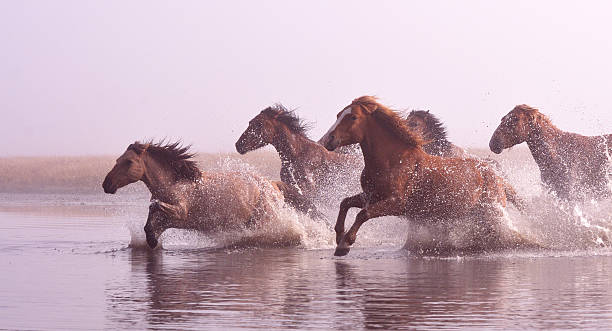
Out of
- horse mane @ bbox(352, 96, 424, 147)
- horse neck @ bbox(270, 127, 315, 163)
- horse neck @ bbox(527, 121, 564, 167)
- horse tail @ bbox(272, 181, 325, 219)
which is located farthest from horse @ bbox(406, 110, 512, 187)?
horse mane @ bbox(352, 96, 424, 147)

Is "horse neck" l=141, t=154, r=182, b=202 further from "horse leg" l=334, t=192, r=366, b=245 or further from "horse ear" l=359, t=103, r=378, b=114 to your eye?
"horse ear" l=359, t=103, r=378, b=114

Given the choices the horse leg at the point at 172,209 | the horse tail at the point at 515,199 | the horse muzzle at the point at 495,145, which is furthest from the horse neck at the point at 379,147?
the horse muzzle at the point at 495,145

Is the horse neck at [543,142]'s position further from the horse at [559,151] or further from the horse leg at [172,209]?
the horse leg at [172,209]

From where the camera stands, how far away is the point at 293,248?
14328mm

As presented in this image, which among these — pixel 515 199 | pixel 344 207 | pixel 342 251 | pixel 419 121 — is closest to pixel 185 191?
pixel 344 207

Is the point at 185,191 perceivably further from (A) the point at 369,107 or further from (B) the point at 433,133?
(B) the point at 433,133

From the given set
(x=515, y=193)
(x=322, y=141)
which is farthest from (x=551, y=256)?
(x=322, y=141)

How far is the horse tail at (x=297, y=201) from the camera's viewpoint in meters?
15.4

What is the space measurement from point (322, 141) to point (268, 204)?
2662 millimetres

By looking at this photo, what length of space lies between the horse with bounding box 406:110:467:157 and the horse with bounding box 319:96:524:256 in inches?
140

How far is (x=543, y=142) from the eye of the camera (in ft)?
51.2

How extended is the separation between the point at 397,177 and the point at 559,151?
409cm

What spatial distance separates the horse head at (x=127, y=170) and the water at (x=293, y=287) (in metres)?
0.79

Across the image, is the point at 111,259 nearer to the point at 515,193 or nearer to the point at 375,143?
the point at 375,143
